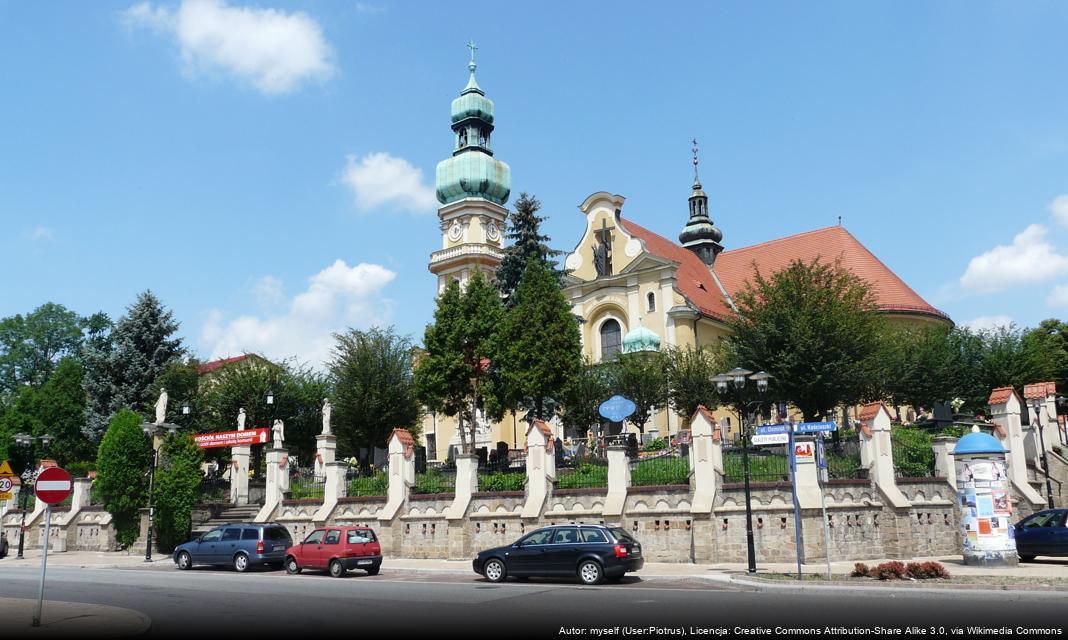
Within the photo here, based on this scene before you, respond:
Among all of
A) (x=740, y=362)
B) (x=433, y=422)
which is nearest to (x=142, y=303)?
(x=433, y=422)

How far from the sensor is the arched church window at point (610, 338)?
52406 mm

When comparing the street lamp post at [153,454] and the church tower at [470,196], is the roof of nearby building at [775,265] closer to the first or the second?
the church tower at [470,196]

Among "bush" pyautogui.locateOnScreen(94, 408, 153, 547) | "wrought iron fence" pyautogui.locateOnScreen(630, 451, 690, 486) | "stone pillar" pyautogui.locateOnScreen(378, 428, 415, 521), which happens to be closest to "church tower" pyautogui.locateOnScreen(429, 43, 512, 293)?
"bush" pyautogui.locateOnScreen(94, 408, 153, 547)

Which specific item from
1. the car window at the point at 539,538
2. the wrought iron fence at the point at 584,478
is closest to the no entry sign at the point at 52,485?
the car window at the point at 539,538

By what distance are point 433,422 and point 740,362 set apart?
111ft

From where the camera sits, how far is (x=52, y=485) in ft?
44.7

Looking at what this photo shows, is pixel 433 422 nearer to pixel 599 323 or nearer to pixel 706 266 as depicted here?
pixel 599 323

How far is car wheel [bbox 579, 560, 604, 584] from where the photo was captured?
17.4 metres

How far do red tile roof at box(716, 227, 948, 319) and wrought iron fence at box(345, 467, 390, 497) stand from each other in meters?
28.2

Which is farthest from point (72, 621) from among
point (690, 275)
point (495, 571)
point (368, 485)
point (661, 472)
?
A: point (690, 275)

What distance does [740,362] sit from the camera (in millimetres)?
34031

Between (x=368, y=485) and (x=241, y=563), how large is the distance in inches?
283

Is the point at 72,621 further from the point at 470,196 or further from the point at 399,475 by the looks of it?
the point at 470,196

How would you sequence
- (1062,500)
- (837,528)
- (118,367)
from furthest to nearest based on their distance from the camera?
(118,367) < (1062,500) < (837,528)
